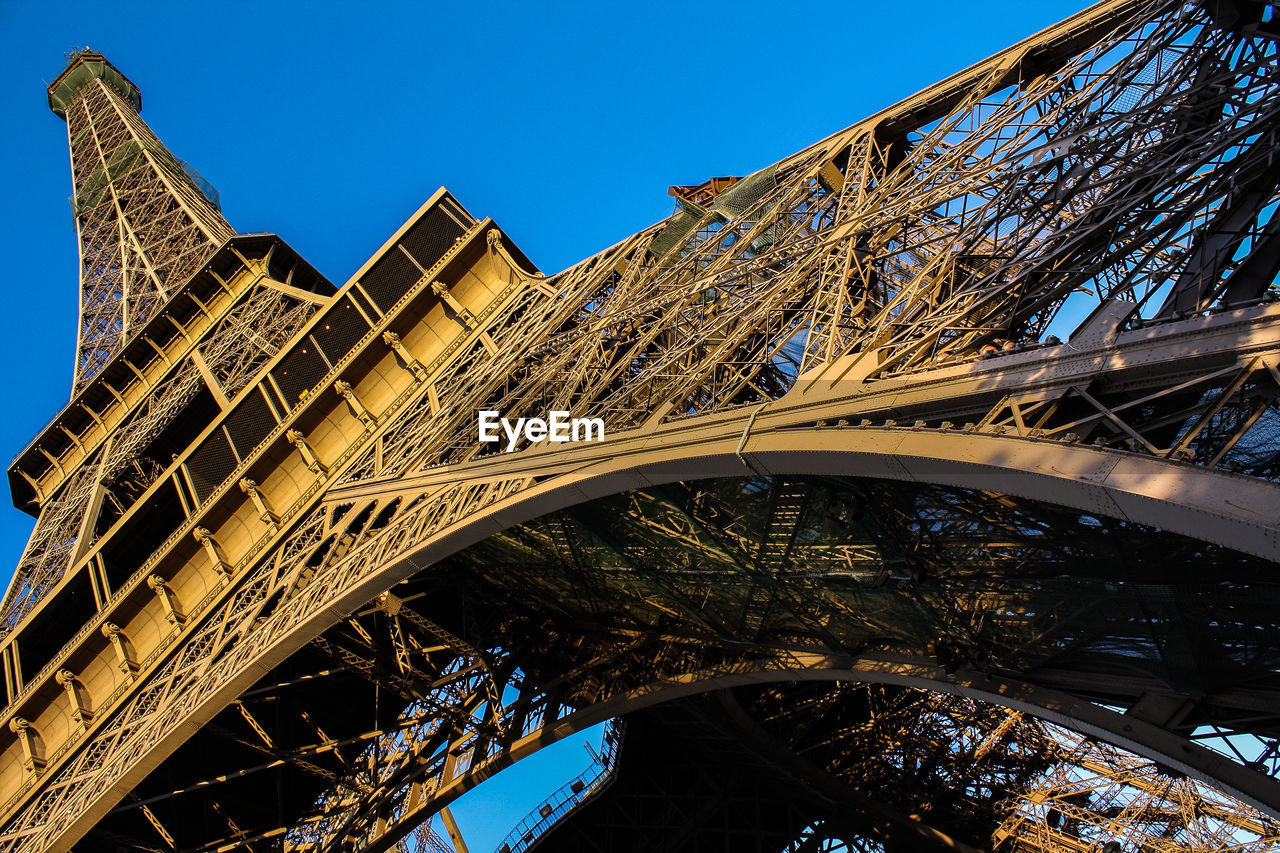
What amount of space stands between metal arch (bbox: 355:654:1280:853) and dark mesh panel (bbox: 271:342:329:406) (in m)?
8.02

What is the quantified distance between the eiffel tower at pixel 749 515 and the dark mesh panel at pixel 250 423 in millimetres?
78

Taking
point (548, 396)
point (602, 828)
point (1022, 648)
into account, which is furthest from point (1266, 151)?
point (602, 828)

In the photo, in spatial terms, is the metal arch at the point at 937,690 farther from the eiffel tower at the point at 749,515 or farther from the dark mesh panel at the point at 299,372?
the dark mesh panel at the point at 299,372

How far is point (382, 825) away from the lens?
17703 mm

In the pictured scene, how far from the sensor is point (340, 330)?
20812 mm

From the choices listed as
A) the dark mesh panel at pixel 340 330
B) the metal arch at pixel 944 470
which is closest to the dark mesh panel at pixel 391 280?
the dark mesh panel at pixel 340 330

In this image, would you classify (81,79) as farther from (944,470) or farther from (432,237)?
(944,470)

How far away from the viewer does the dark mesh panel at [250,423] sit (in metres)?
20.8

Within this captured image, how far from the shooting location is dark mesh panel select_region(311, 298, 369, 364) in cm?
2073

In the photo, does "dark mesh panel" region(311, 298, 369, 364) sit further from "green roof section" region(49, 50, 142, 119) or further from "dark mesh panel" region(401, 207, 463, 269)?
"green roof section" region(49, 50, 142, 119)

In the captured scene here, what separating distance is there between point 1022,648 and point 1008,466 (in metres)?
5.10

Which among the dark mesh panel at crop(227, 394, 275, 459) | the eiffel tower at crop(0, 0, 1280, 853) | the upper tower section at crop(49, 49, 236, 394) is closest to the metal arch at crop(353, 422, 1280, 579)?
the eiffel tower at crop(0, 0, 1280, 853)

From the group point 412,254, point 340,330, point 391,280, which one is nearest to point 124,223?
point 340,330

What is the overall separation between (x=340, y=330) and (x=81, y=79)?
1493 inches
